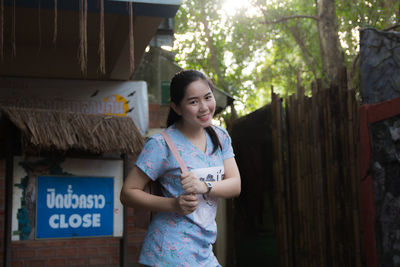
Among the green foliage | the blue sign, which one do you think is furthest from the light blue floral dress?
the green foliage

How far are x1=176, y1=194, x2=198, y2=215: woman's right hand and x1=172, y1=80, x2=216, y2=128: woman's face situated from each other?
0.32 metres

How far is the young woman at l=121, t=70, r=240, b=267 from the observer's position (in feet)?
5.65

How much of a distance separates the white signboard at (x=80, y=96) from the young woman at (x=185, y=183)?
4031 mm

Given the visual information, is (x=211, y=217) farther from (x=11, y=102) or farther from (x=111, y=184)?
(x=11, y=102)

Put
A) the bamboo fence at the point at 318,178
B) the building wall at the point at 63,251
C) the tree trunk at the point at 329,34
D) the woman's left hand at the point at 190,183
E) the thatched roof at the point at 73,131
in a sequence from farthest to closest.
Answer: the tree trunk at the point at 329,34 < the building wall at the point at 63,251 < the thatched roof at the point at 73,131 < the bamboo fence at the point at 318,178 < the woman's left hand at the point at 190,183

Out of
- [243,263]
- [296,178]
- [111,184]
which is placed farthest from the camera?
[243,263]

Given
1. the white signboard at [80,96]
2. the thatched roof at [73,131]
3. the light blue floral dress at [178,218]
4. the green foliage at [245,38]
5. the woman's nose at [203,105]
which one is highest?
the green foliage at [245,38]

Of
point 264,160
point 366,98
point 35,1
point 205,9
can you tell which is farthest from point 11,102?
point 205,9

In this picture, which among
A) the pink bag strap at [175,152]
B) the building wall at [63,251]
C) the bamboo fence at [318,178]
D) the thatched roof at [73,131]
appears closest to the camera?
the pink bag strap at [175,152]

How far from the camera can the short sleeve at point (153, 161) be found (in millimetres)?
1792

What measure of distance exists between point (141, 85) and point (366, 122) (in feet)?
11.0

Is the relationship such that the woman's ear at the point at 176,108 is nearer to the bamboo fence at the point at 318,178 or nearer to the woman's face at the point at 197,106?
the woman's face at the point at 197,106

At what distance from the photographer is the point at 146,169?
1.79 m

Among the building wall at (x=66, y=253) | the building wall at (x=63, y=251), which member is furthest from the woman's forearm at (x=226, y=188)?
the building wall at (x=66, y=253)
